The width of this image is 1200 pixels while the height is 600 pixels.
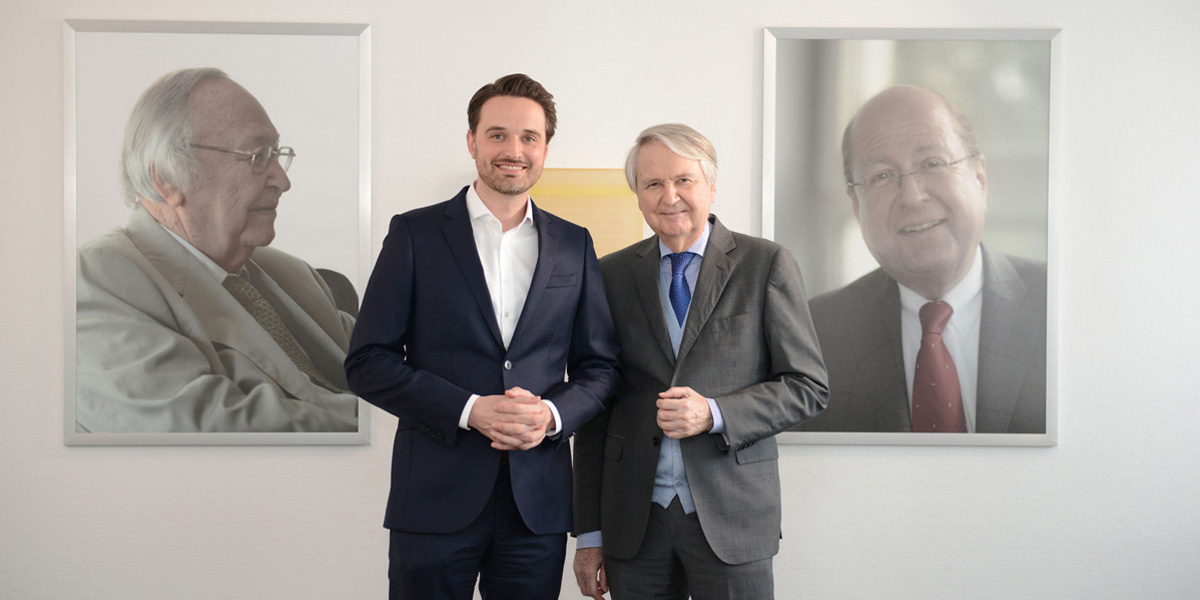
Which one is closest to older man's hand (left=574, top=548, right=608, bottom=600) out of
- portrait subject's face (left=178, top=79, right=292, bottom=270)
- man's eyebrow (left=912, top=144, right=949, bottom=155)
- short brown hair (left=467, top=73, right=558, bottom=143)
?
short brown hair (left=467, top=73, right=558, bottom=143)

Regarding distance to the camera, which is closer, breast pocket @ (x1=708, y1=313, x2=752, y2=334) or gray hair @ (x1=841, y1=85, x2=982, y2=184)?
breast pocket @ (x1=708, y1=313, x2=752, y2=334)

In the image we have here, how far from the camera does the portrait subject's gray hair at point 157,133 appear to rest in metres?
3.02

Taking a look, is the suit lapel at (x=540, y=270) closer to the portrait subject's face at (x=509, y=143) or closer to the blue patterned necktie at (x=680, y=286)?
the portrait subject's face at (x=509, y=143)

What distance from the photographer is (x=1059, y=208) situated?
3082 millimetres

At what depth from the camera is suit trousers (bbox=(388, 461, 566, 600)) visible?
6.23 feet

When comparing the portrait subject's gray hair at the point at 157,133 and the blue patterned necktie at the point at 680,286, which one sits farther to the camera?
the portrait subject's gray hair at the point at 157,133

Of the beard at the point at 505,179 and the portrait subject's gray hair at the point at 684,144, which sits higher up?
the portrait subject's gray hair at the point at 684,144

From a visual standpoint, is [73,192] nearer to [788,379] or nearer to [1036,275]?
[788,379]

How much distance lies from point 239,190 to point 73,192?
1.88ft

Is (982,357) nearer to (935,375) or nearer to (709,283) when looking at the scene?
(935,375)

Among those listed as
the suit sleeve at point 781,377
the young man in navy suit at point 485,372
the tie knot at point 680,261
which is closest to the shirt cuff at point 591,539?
the young man in navy suit at point 485,372

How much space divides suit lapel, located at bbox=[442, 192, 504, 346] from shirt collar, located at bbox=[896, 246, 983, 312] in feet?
5.60

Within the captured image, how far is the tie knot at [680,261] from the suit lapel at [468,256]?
1.52 feet

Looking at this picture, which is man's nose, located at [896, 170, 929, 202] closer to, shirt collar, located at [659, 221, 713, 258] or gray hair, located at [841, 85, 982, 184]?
gray hair, located at [841, 85, 982, 184]
